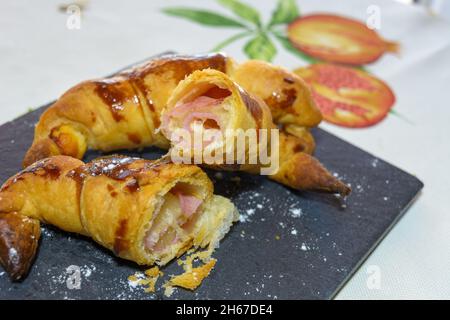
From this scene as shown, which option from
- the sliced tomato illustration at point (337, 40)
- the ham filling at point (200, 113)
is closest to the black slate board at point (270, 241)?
the ham filling at point (200, 113)

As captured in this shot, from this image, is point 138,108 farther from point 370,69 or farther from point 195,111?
point 370,69

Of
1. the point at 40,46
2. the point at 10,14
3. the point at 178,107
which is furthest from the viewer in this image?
the point at 10,14

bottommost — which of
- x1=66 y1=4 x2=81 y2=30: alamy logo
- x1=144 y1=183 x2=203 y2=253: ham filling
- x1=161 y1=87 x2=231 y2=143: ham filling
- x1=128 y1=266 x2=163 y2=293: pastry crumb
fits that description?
x1=128 y1=266 x2=163 y2=293: pastry crumb

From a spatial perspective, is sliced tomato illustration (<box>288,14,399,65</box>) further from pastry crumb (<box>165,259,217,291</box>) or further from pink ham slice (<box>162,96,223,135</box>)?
pastry crumb (<box>165,259,217,291</box>)

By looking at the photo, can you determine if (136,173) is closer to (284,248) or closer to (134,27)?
(284,248)

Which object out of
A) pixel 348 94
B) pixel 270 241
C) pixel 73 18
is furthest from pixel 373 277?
pixel 73 18

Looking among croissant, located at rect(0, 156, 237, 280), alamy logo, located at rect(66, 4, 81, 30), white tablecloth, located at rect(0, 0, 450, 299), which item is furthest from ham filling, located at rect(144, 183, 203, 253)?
alamy logo, located at rect(66, 4, 81, 30)
